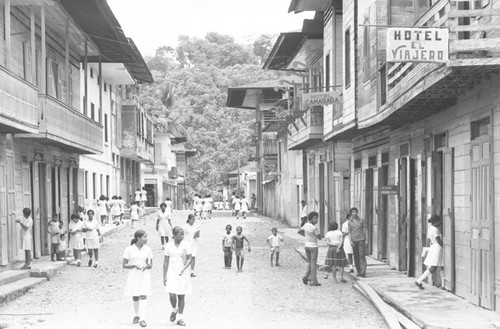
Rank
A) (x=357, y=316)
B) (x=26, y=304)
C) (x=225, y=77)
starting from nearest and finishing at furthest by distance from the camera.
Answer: (x=357, y=316) → (x=26, y=304) → (x=225, y=77)

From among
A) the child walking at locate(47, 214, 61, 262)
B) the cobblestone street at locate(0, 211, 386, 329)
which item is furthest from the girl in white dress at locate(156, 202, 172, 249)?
the child walking at locate(47, 214, 61, 262)

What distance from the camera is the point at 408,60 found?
11539 mm

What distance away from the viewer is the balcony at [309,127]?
28.2 metres

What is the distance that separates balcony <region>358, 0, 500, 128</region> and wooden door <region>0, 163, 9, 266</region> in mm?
8328

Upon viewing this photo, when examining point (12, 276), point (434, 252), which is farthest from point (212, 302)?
point (12, 276)

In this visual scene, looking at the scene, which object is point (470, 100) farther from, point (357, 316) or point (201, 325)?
point (201, 325)

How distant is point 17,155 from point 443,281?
10.7m

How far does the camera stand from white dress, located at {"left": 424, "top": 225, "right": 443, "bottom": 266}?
1472 cm

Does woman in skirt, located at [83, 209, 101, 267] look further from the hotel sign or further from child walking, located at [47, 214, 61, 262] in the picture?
the hotel sign

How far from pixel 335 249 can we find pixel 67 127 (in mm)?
8355

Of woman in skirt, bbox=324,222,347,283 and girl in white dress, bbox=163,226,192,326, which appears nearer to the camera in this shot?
girl in white dress, bbox=163,226,192,326

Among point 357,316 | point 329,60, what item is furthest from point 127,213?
point 357,316

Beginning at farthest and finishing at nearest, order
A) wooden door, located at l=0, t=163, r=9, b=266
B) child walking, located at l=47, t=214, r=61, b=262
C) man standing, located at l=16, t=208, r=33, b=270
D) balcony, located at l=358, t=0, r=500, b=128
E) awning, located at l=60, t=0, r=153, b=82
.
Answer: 1. awning, located at l=60, t=0, r=153, b=82
2. child walking, located at l=47, t=214, r=61, b=262
3. man standing, located at l=16, t=208, r=33, b=270
4. wooden door, located at l=0, t=163, r=9, b=266
5. balcony, located at l=358, t=0, r=500, b=128

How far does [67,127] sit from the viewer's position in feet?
72.5
